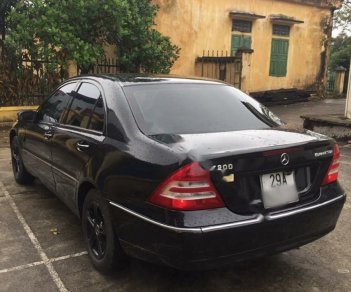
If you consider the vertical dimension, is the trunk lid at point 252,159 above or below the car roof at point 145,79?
below

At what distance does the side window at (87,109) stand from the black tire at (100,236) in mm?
596

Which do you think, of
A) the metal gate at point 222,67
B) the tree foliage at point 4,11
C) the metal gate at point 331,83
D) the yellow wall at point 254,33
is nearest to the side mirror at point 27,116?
the tree foliage at point 4,11

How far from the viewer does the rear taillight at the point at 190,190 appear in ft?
8.46

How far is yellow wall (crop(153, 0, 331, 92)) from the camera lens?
13.5 metres

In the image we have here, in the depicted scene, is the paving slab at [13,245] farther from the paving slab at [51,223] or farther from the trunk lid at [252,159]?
the trunk lid at [252,159]

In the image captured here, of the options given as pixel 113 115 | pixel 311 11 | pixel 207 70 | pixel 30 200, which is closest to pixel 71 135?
pixel 113 115

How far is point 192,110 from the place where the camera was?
3410mm

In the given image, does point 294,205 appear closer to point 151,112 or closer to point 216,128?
point 216,128

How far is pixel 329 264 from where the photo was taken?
3561 mm

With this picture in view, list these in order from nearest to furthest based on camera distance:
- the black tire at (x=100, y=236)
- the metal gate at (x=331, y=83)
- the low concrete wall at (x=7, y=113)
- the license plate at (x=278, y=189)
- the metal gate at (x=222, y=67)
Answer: the license plate at (x=278, y=189) < the black tire at (x=100, y=236) < the low concrete wall at (x=7, y=113) < the metal gate at (x=222, y=67) < the metal gate at (x=331, y=83)

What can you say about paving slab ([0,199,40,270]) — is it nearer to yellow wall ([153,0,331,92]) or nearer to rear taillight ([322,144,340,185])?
rear taillight ([322,144,340,185])

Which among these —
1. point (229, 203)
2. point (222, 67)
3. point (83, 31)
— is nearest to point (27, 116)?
point (229, 203)

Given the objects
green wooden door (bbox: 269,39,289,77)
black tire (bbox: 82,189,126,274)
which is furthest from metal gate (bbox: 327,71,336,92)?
black tire (bbox: 82,189,126,274)

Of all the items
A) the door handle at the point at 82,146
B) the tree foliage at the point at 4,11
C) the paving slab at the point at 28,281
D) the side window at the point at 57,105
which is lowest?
the paving slab at the point at 28,281
